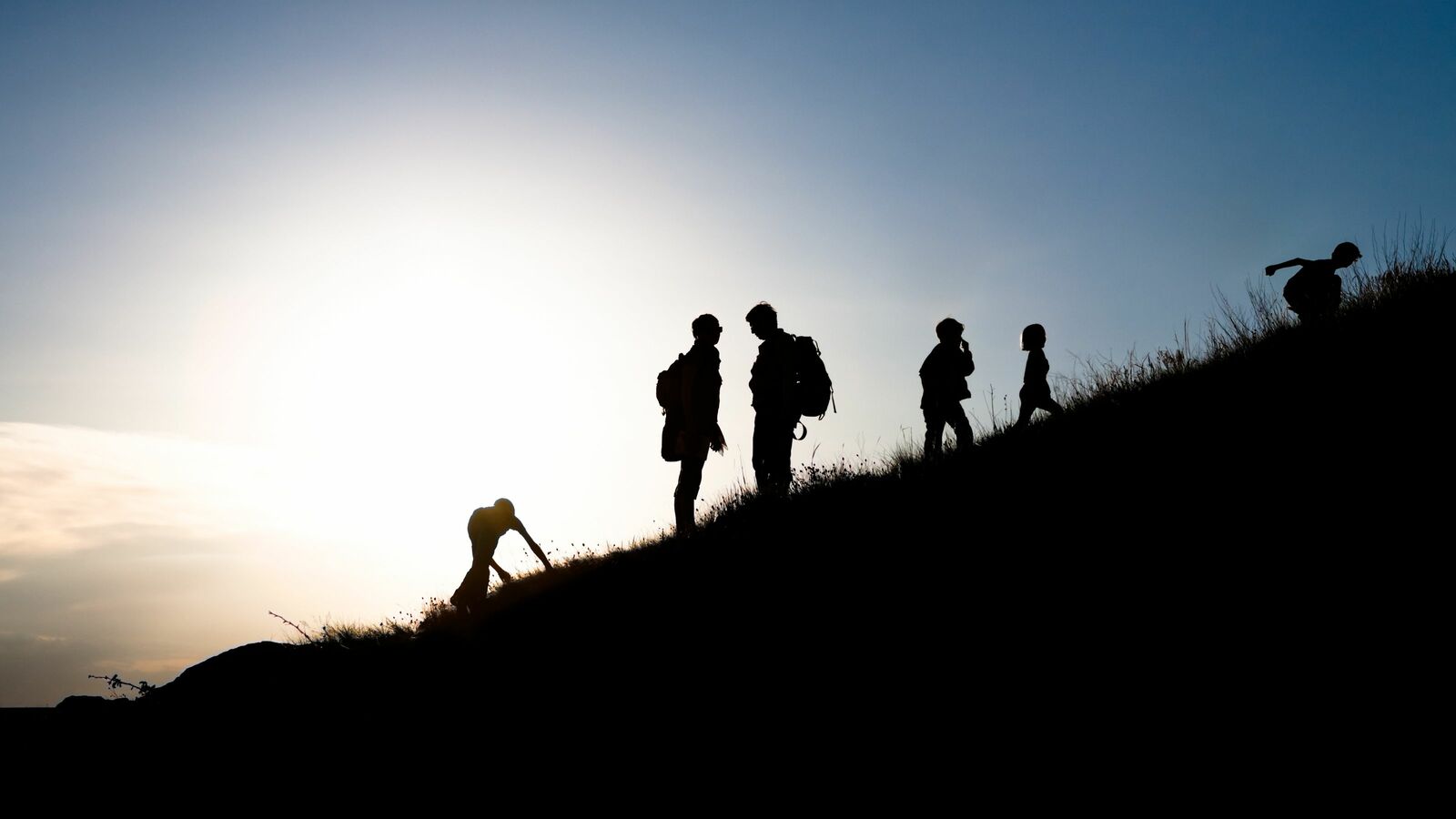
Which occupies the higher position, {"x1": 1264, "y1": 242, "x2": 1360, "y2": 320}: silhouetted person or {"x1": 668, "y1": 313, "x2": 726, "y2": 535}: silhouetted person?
{"x1": 1264, "y1": 242, "x2": 1360, "y2": 320}: silhouetted person

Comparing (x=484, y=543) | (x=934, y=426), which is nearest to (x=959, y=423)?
(x=934, y=426)

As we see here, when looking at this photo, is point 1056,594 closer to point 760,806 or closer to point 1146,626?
point 1146,626

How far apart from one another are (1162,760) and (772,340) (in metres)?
6.65

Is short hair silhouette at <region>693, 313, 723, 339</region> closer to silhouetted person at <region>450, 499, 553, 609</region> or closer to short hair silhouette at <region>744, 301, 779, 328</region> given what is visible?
short hair silhouette at <region>744, 301, 779, 328</region>

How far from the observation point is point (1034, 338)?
1013 cm

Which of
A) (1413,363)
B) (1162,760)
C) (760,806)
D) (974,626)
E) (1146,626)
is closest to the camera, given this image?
(1162,760)

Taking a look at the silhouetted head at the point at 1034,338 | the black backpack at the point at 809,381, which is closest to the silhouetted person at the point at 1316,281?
the silhouetted head at the point at 1034,338

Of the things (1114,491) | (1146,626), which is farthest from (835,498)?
(1146,626)

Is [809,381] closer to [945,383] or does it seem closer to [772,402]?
[772,402]

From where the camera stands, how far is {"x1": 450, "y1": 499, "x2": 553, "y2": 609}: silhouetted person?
1048 cm

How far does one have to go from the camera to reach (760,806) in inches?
139

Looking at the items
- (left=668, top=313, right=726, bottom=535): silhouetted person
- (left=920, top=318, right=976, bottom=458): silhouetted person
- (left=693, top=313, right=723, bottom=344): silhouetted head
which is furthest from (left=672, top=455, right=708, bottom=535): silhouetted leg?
(left=920, top=318, right=976, bottom=458): silhouetted person

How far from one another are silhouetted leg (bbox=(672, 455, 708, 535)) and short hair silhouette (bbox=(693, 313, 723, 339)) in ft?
4.84

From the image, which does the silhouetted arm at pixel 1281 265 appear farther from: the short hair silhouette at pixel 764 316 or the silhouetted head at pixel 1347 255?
the short hair silhouette at pixel 764 316
